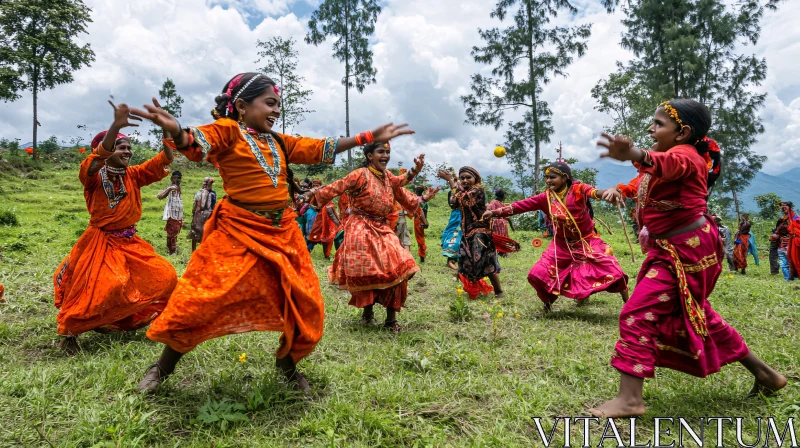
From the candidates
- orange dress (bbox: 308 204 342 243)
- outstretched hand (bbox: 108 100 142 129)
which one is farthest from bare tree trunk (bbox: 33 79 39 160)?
outstretched hand (bbox: 108 100 142 129)

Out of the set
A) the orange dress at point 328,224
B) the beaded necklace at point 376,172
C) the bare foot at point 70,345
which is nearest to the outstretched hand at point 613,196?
the beaded necklace at point 376,172

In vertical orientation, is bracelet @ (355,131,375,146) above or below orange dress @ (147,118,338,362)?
above

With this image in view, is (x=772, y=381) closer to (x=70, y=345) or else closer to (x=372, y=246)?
(x=372, y=246)

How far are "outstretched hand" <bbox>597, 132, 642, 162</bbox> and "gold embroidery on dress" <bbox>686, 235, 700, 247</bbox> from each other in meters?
0.79

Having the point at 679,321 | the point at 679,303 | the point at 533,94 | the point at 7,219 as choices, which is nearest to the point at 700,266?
the point at 679,303

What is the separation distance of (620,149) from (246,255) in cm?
229

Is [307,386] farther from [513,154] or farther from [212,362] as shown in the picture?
[513,154]

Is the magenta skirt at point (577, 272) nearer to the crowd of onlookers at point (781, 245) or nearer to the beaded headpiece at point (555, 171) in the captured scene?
the beaded headpiece at point (555, 171)

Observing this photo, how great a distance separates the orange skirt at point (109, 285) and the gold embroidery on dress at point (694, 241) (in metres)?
4.24

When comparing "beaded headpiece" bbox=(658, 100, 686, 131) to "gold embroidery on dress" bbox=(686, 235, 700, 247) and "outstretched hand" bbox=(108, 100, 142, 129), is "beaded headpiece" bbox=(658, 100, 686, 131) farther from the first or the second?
"outstretched hand" bbox=(108, 100, 142, 129)

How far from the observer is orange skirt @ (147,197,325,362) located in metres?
2.78

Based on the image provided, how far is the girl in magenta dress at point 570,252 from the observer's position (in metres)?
5.59

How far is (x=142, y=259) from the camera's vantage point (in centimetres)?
430

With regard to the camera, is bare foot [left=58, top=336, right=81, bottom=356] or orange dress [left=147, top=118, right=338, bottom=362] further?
bare foot [left=58, top=336, right=81, bottom=356]
